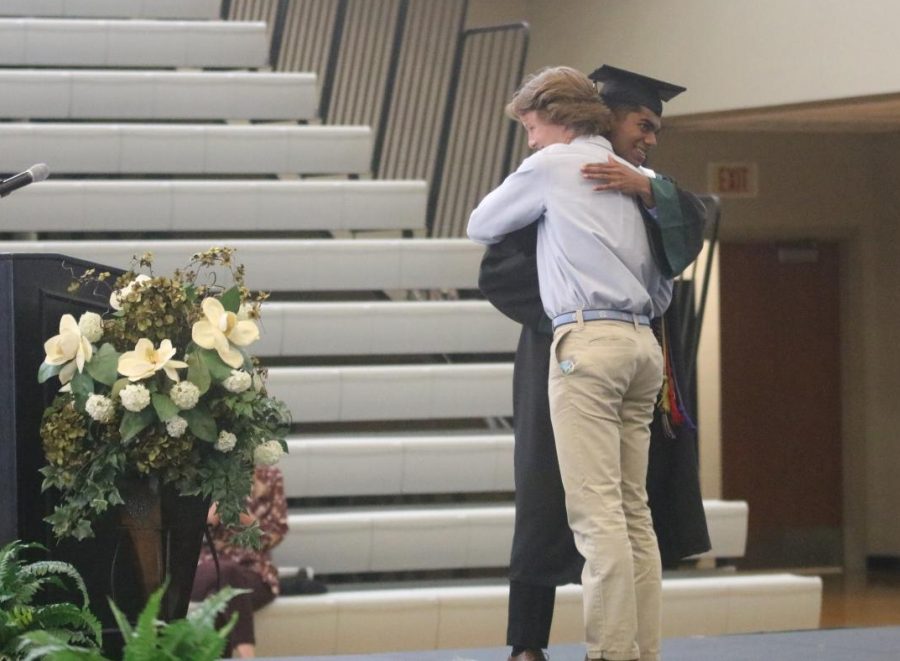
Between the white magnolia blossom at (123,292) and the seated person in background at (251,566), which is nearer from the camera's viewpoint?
the white magnolia blossom at (123,292)

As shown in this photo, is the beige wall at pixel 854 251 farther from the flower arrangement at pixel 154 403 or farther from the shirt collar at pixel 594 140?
the flower arrangement at pixel 154 403

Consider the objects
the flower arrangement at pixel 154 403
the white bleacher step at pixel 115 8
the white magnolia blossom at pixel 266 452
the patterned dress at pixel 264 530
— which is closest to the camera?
the flower arrangement at pixel 154 403

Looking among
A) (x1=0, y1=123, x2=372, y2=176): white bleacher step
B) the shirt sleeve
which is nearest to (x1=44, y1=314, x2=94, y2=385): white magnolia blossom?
the shirt sleeve

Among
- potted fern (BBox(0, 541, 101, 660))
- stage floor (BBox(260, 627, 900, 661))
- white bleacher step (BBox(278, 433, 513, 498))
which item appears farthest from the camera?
white bleacher step (BBox(278, 433, 513, 498))

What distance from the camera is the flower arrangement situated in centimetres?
276

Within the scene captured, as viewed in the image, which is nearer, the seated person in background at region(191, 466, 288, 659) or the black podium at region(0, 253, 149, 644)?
the black podium at region(0, 253, 149, 644)

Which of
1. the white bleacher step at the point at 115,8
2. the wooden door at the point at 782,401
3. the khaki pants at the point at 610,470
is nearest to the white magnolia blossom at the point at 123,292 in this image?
the khaki pants at the point at 610,470

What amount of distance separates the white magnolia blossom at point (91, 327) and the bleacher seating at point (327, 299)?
2.31m

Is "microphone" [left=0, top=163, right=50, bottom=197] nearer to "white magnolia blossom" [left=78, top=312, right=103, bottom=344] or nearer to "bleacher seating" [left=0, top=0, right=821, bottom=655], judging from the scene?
"white magnolia blossom" [left=78, top=312, right=103, bottom=344]

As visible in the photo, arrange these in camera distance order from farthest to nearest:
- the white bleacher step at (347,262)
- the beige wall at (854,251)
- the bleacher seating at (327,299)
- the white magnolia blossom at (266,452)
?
the beige wall at (854,251), the white bleacher step at (347,262), the bleacher seating at (327,299), the white magnolia blossom at (266,452)

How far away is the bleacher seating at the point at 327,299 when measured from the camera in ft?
17.4

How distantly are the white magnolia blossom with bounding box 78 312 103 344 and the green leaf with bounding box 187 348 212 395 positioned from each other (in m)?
0.16

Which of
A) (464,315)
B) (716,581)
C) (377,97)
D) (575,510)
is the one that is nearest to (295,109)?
(377,97)

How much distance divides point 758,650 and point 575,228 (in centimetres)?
133
